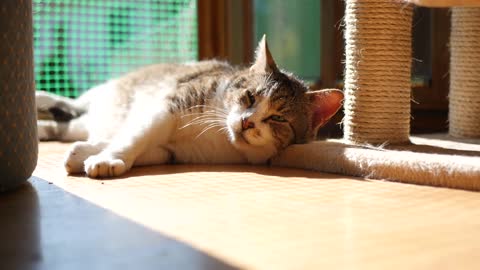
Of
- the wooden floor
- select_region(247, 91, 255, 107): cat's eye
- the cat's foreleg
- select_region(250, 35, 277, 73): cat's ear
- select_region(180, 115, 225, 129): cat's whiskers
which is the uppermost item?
select_region(250, 35, 277, 73): cat's ear

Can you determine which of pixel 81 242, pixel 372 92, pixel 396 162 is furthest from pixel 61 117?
pixel 81 242

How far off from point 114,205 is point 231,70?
0.98 metres

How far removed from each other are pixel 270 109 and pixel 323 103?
0.77 feet

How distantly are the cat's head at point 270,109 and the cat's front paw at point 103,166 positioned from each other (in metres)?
0.37

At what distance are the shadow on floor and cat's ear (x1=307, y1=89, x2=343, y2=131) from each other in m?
0.90

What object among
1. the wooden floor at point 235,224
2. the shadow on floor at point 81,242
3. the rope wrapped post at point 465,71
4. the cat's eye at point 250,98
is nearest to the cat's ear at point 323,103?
the cat's eye at point 250,98

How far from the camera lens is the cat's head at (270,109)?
1.78 m

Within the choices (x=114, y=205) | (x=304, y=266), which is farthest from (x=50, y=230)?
(x=304, y=266)

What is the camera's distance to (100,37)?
3008mm

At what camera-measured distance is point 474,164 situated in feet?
4.92

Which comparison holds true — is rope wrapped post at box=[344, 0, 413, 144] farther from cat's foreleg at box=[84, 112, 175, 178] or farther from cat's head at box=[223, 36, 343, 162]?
cat's foreleg at box=[84, 112, 175, 178]

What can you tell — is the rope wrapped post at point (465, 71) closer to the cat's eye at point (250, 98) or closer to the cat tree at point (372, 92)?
the cat tree at point (372, 92)

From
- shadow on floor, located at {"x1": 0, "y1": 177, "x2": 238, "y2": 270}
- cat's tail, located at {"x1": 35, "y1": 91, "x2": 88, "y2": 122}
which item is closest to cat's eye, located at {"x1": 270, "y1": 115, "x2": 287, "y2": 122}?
shadow on floor, located at {"x1": 0, "y1": 177, "x2": 238, "y2": 270}

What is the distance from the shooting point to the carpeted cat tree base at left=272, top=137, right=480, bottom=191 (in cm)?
152
